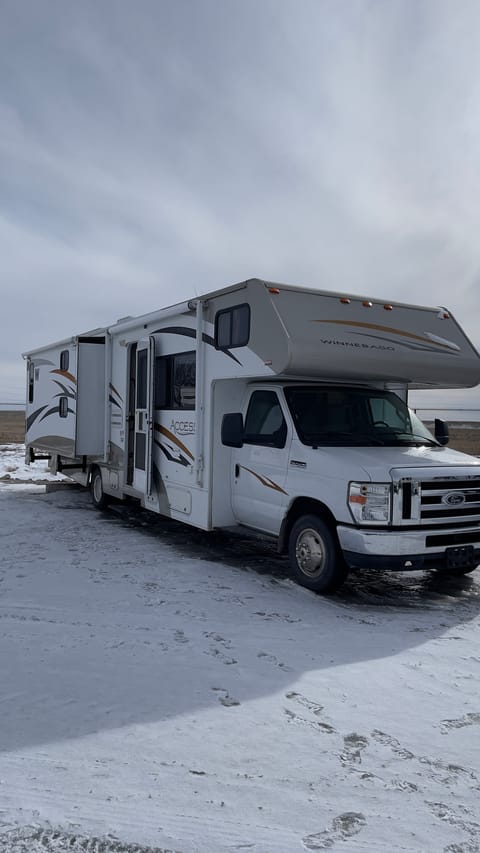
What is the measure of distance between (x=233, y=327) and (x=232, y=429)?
Result: 1.13 m

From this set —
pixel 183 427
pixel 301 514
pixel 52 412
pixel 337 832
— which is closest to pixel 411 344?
pixel 301 514

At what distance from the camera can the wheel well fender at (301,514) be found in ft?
20.9

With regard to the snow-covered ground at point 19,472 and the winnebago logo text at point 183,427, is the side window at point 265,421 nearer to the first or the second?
the winnebago logo text at point 183,427

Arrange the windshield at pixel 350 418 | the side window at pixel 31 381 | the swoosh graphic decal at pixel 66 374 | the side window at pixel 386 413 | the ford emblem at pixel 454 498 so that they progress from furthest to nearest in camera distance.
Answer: the side window at pixel 31 381
the swoosh graphic decal at pixel 66 374
the side window at pixel 386 413
the windshield at pixel 350 418
the ford emblem at pixel 454 498

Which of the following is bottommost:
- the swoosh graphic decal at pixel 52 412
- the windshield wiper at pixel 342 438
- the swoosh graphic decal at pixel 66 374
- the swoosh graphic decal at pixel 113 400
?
the windshield wiper at pixel 342 438

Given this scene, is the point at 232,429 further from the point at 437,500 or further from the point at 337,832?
the point at 337,832

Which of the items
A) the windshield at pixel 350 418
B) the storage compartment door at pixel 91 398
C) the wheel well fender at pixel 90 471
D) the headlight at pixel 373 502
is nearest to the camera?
the headlight at pixel 373 502

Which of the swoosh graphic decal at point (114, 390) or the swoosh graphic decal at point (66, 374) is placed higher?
the swoosh graphic decal at point (66, 374)

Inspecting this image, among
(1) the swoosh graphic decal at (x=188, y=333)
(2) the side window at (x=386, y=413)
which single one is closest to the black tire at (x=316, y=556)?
(2) the side window at (x=386, y=413)

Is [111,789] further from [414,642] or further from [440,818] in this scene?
[414,642]

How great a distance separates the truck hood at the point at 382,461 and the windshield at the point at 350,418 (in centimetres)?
24

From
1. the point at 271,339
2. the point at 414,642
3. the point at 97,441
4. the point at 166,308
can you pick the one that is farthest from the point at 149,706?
the point at 97,441

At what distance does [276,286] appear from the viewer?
6.65m

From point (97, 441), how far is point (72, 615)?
5.54 meters
